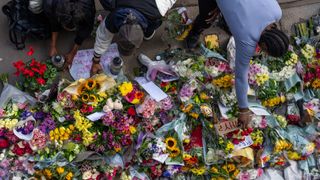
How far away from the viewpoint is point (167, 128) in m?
4.32

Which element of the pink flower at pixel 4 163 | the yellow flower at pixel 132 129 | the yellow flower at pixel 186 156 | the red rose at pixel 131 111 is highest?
the red rose at pixel 131 111

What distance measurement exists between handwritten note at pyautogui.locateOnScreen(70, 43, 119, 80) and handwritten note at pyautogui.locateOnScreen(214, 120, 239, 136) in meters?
1.44

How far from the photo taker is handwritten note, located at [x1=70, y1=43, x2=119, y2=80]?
4.64m

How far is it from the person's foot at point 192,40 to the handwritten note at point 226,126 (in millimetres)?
1168

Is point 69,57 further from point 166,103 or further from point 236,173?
point 236,173

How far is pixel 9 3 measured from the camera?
14.7 ft

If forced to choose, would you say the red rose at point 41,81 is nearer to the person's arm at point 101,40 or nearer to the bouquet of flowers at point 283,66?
the person's arm at point 101,40

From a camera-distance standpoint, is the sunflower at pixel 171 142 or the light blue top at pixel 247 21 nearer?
the light blue top at pixel 247 21

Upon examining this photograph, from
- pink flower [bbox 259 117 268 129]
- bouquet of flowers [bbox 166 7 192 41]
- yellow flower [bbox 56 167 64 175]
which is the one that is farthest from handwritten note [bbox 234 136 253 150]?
yellow flower [bbox 56 167 64 175]

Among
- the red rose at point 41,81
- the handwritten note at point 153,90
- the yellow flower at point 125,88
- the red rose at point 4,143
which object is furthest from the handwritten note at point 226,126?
the red rose at point 4,143

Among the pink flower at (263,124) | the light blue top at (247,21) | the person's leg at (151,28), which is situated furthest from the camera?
the pink flower at (263,124)

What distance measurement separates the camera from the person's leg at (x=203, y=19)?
415cm

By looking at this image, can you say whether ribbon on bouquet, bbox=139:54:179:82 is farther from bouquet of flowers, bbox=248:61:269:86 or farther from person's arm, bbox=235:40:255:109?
person's arm, bbox=235:40:255:109

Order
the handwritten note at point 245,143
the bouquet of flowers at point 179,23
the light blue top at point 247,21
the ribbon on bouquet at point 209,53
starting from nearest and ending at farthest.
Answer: the light blue top at point 247,21 → the handwritten note at point 245,143 → the ribbon on bouquet at point 209,53 → the bouquet of flowers at point 179,23
